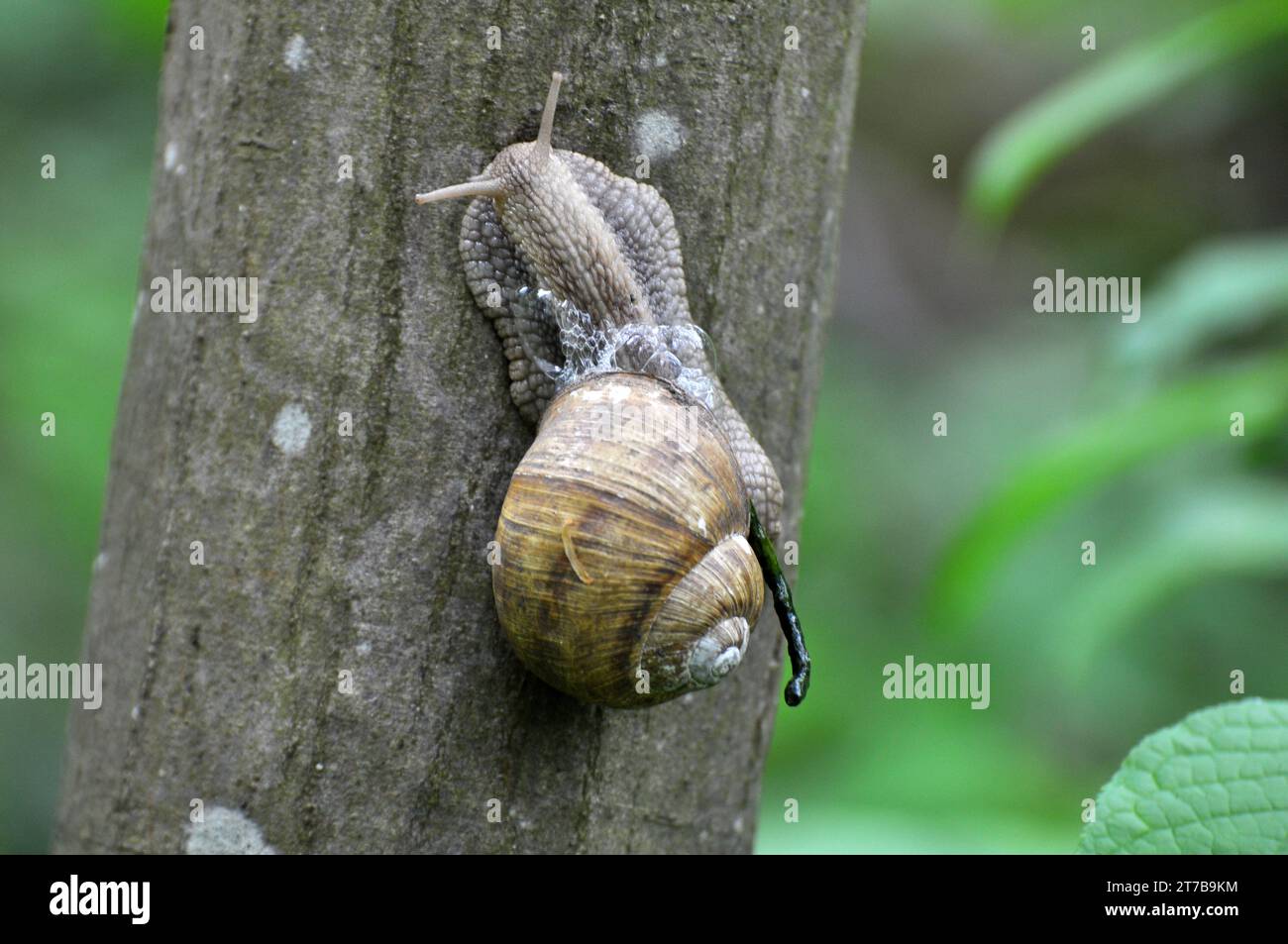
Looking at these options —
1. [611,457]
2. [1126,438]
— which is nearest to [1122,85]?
[1126,438]

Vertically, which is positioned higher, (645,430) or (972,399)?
(972,399)

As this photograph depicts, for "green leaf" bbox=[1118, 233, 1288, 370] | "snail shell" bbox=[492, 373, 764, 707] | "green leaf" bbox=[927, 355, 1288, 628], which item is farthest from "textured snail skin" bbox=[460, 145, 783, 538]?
"green leaf" bbox=[1118, 233, 1288, 370]

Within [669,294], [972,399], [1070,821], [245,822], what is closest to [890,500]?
[972,399]

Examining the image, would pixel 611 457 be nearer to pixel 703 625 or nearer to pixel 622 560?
pixel 622 560

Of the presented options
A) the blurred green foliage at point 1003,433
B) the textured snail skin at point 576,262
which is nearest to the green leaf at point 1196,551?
the blurred green foliage at point 1003,433

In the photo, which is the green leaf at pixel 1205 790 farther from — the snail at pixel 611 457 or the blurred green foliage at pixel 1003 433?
the blurred green foliage at pixel 1003 433
